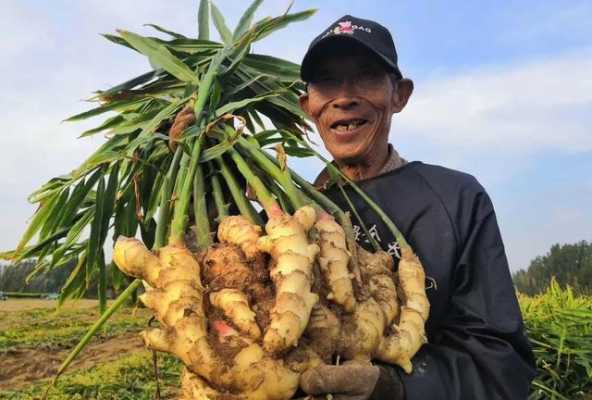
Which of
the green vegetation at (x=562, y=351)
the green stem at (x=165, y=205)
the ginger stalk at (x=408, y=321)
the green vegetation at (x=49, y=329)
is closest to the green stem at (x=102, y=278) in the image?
the green stem at (x=165, y=205)

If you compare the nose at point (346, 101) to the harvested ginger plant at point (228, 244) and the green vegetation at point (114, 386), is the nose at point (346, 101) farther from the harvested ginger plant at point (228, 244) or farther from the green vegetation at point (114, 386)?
the green vegetation at point (114, 386)

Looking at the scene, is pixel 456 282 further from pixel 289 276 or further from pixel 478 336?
pixel 289 276

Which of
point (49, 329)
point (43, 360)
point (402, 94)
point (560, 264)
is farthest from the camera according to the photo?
point (560, 264)

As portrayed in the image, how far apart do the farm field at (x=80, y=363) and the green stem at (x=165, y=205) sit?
0.35m

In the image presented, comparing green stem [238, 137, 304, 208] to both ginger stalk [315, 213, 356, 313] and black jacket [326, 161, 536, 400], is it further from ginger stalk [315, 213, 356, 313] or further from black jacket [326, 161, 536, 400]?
black jacket [326, 161, 536, 400]

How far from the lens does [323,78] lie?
5.65 ft

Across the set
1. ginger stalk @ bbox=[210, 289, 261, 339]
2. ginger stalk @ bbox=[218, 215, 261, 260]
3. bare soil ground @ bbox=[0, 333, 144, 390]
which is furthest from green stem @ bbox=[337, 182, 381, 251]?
bare soil ground @ bbox=[0, 333, 144, 390]

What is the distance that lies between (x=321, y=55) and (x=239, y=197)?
18.9 inches

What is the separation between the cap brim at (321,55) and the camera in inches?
63.3

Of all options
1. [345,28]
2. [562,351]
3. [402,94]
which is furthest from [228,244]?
[562,351]

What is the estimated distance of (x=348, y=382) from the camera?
111 cm

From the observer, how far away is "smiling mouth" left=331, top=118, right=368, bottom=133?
1.71 meters

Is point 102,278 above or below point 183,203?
below

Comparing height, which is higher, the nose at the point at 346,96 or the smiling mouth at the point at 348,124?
the nose at the point at 346,96
